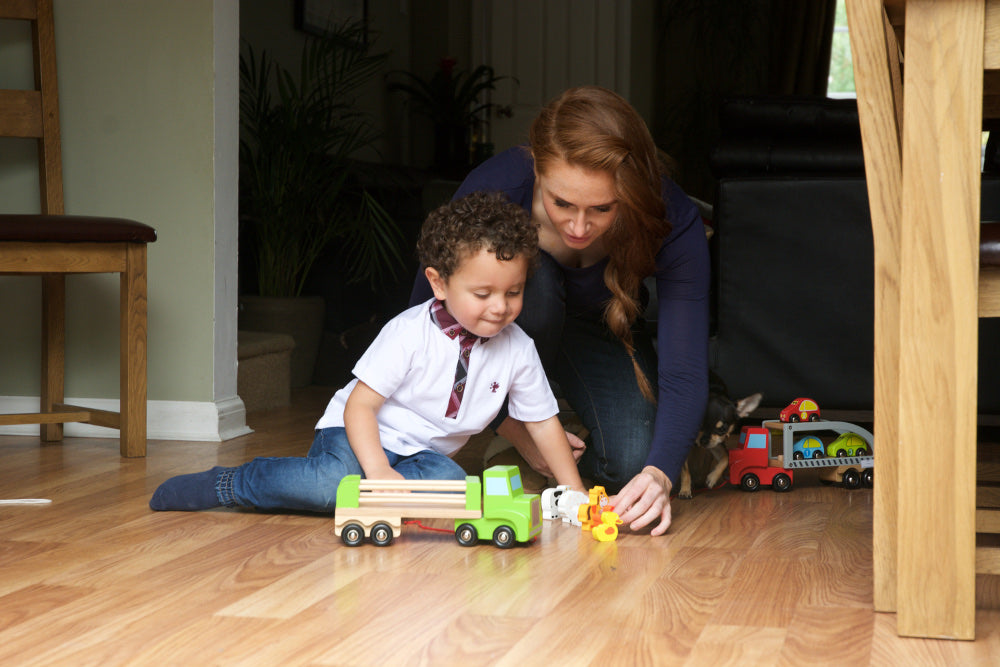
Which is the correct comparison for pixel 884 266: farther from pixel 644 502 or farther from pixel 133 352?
pixel 133 352

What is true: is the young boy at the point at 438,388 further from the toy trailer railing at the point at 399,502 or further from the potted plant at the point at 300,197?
the potted plant at the point at 300,197

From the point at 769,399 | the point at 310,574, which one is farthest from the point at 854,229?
the point at 310,574

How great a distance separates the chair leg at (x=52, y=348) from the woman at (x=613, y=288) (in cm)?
114

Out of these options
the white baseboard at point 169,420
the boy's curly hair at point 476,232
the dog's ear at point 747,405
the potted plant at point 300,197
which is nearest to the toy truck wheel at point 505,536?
the boy's curly hair at point 476,232

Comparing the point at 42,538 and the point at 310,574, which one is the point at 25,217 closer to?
the point at 42,538

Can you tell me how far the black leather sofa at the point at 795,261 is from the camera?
2471mm

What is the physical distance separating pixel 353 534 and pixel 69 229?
106cm

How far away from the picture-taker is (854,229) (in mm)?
2477

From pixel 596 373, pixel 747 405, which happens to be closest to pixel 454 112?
pixel 596 373

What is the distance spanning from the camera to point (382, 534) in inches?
57.9

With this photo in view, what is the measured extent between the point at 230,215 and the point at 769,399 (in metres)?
1.38

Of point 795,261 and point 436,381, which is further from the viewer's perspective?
point 795,261

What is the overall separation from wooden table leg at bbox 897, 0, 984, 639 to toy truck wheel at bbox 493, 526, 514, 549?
1.85 feet

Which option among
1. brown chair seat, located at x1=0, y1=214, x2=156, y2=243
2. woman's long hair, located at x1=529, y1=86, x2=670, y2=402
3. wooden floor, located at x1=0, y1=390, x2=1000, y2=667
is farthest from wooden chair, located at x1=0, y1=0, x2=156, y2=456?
woman's long hair, located at x1=529, y1=86, x2=670, y2=402
